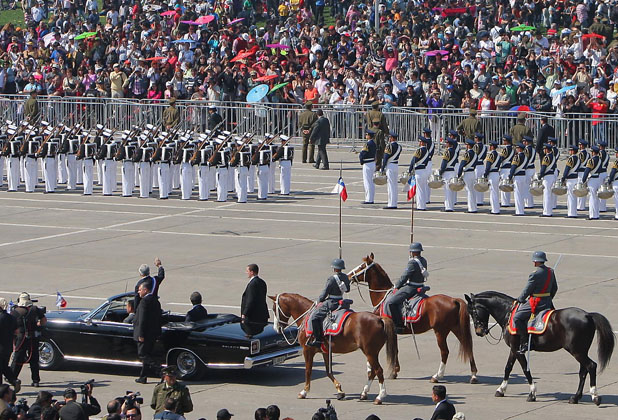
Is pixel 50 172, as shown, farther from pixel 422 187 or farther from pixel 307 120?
pixel 422 187

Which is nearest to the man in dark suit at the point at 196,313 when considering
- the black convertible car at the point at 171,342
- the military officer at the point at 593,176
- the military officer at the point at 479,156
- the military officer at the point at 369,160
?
the black convertible car at the point at 171,342

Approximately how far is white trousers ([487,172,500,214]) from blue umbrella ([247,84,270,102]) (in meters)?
10.2

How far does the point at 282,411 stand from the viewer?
15430mm

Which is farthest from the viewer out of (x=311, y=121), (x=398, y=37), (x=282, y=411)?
(x=398, y=37)

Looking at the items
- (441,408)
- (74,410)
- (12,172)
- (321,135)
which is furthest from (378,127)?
(74,410)

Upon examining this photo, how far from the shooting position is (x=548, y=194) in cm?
2916

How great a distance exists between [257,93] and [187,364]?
73.3ft

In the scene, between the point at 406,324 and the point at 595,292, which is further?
the point at 595,292

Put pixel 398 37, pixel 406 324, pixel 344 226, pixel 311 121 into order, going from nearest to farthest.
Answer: pixel 406 324 → pixel 344 226 → pixel 311 121 → pixel 398 37

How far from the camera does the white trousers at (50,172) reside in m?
33.8

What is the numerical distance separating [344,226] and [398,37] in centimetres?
1469

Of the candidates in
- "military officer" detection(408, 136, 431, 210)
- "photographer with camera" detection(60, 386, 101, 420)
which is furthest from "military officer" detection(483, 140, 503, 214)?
"photographer with camera" detection(60, 386, 101, 420)

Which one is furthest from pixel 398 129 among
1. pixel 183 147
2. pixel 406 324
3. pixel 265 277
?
pixel 406 324

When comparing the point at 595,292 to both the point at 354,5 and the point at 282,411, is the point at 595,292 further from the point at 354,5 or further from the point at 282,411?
the point at 354,5
